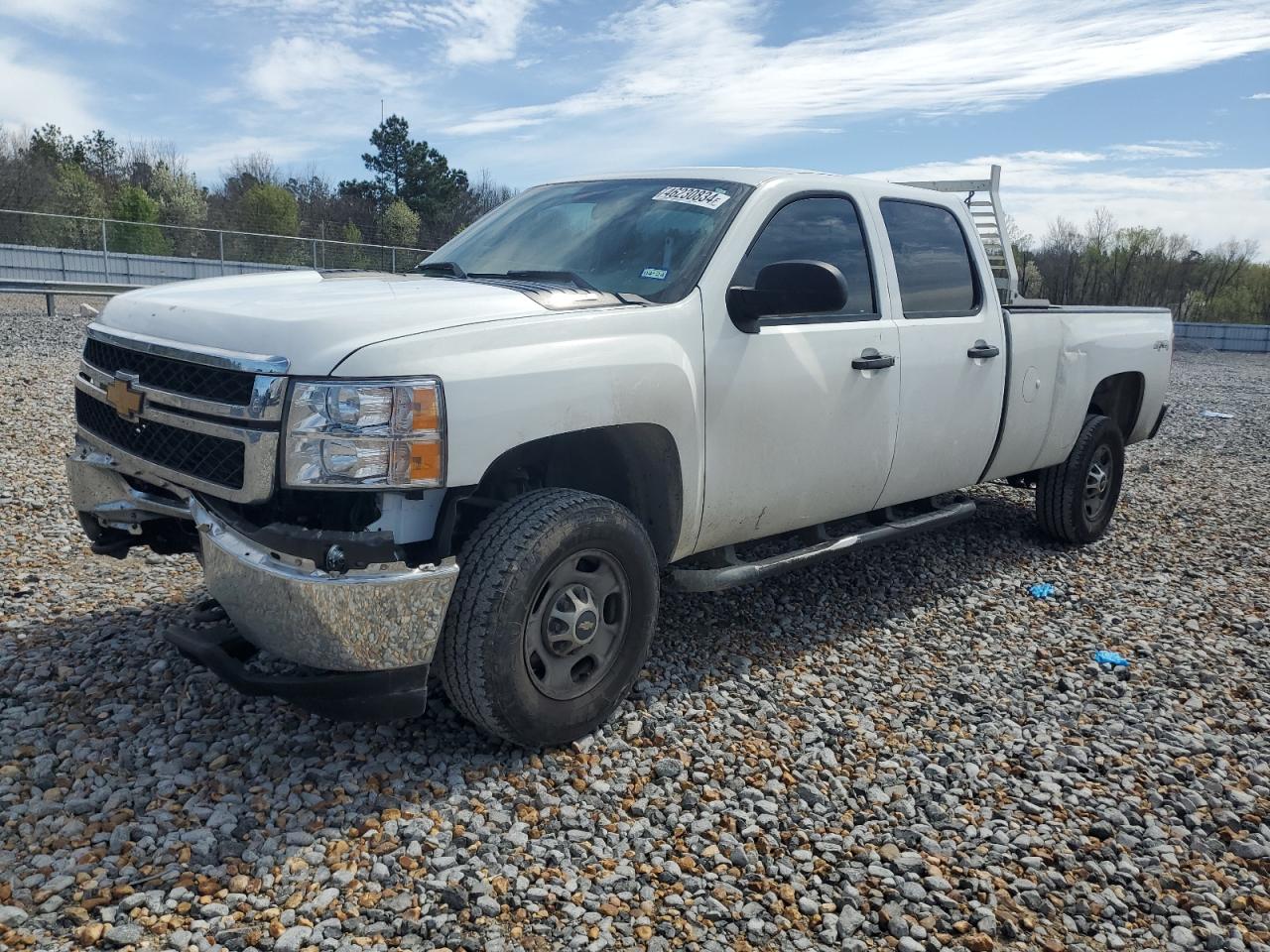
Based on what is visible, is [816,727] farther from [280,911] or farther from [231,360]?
[231,360]

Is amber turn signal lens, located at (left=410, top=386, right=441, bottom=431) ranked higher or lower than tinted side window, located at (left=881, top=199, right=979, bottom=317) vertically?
lower

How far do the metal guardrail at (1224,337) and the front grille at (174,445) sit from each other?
35.3m

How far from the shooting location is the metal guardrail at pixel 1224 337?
32844 mm

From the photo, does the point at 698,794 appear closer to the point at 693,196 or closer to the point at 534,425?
the point at 534,425

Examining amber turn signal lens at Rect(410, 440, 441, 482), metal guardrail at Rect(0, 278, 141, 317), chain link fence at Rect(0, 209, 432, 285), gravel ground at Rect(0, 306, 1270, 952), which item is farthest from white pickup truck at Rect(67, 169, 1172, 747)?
chain link fence at Rect(0, 209, 432, 285)

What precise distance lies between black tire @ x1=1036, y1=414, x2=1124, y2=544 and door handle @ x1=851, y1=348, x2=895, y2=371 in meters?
2.35

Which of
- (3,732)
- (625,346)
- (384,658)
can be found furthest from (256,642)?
(625,346)

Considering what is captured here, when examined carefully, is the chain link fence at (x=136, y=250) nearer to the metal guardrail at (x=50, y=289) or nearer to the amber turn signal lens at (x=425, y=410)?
the metal guardrail at (x=50, y=289)

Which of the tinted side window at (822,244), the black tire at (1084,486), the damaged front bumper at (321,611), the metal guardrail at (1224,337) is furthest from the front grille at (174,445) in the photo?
the metal guardrail at (1224,337)

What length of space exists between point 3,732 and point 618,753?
2.04 m

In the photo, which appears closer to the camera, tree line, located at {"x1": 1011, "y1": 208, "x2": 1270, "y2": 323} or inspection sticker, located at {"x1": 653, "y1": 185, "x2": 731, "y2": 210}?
inspection sticker, located at {"x1": 653, "y1": 185, "x2": 731, "y2": 210}

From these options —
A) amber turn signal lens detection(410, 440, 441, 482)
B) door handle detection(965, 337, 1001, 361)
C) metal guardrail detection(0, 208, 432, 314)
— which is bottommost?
amber turn signal lens detection(410, 440, 441, 482)

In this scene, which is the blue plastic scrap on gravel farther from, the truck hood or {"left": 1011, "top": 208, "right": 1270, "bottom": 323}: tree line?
{"left": 1011, "top": 208, "right": 1270, "bottom": 323}: tree line

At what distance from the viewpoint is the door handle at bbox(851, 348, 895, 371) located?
4180 mm
